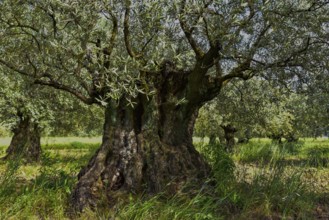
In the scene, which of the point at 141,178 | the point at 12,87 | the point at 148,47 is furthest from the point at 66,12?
the point at 12,87

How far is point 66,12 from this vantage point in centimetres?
767

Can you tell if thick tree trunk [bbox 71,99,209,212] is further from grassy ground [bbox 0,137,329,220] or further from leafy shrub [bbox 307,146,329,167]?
leafy shrub [bbox 307,146,329,167]

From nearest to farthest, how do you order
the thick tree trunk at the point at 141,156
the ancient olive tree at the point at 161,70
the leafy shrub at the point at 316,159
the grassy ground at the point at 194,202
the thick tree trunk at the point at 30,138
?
the grassy ground at the point at 194,202, the ancient olive tree at the point at 161,70, the thick tree trunk at the point at 141,156, the leafy shrub at the point at 316,159, the thick tree trunk at the point at 30,138

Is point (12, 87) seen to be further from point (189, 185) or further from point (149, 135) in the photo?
point (189, 185)

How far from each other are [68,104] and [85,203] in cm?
1617

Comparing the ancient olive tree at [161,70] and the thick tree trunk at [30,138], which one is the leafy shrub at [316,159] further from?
the thick tree trunk at [30,138]

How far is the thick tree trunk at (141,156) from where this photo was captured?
32.8 ft

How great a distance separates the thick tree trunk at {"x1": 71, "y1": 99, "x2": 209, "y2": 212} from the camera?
32.8ft

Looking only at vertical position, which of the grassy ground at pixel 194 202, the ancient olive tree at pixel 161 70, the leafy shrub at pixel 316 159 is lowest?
the grassy ground at pixel 194 202

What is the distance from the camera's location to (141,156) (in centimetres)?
1036

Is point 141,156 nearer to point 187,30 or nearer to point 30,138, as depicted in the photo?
point 187,30

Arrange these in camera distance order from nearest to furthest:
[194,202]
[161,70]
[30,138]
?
[194,202]
[161,70]
[30,138]

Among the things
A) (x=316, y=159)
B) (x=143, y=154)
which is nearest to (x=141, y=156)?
(x=143, y=154)

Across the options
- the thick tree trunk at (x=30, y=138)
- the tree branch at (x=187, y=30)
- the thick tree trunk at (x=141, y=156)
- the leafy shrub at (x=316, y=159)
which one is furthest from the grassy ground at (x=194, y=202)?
the thick tree trunk at (x=30, y=138)
